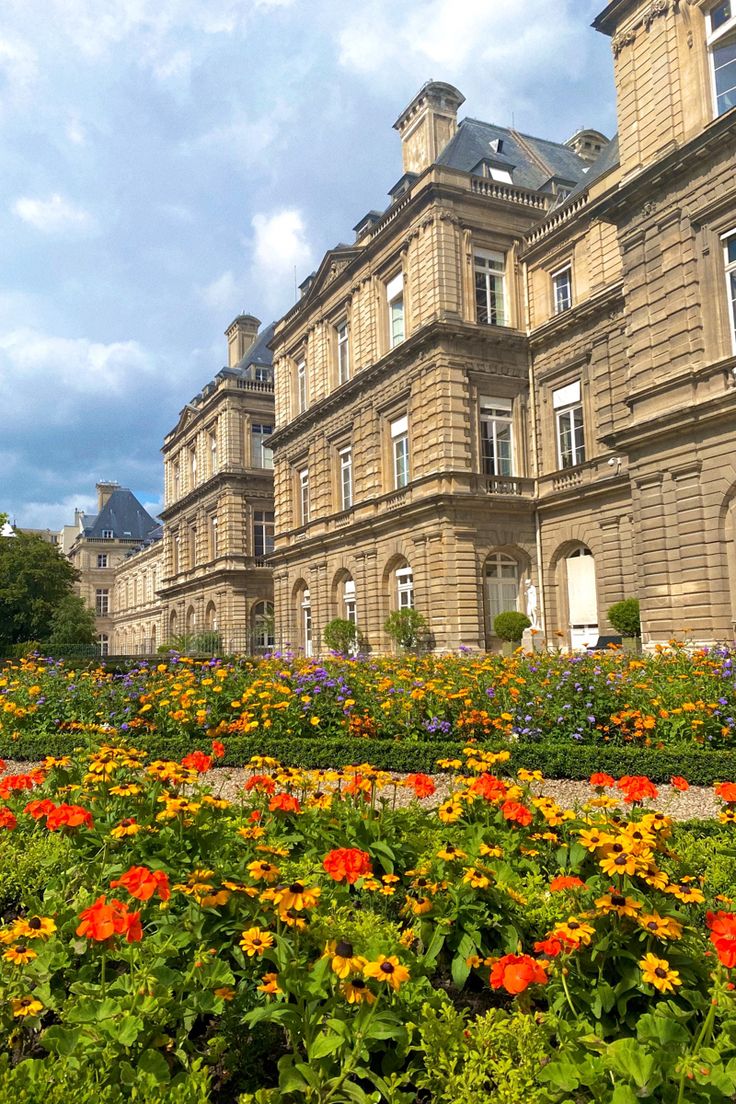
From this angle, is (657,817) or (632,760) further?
(632,760)

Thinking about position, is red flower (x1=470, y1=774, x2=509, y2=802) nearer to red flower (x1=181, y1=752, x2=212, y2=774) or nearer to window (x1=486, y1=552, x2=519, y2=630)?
red flower (x1=181, y1=752, x2=212, y2=774)

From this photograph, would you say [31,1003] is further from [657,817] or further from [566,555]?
[566,555]

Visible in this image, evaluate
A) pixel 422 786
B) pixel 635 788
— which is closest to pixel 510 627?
pixel 422 786

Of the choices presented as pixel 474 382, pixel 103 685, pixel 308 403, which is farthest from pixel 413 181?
pixel 103 685

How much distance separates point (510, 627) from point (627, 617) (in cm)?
390

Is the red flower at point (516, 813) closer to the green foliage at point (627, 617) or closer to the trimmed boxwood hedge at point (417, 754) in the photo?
the trimmed boxwood hedge at point (417, 754)

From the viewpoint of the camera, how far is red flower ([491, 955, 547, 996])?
6.79 ft

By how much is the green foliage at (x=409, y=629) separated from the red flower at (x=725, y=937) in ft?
68.6

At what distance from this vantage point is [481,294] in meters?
25.3

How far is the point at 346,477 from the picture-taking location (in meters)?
30.6

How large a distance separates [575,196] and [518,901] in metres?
24.9

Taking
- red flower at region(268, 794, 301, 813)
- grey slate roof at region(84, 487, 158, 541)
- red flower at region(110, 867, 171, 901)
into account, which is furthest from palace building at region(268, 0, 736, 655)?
grey slate roof at region(84, 487, 158, 541)

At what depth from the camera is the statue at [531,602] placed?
2431cm

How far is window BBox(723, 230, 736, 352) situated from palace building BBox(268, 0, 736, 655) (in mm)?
37
